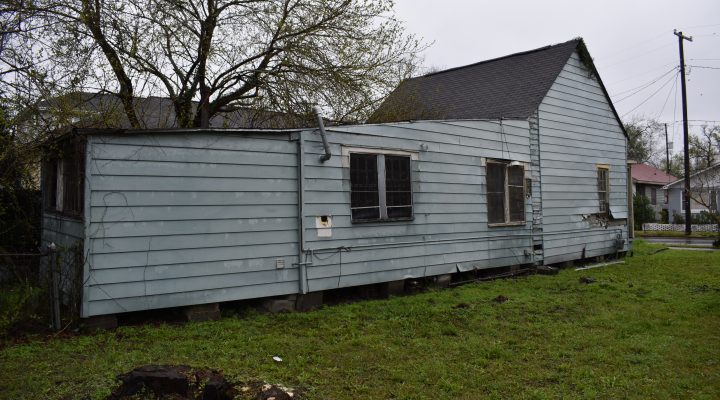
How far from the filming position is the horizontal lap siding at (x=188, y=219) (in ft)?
20.3

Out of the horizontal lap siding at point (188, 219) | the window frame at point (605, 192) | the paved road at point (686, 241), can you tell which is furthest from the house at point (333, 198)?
the paved road at point (686, 241)

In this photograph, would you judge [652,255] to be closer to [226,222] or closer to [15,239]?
[226,222]

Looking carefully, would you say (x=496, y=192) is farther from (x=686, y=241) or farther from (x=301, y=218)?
(x=686, y=241)

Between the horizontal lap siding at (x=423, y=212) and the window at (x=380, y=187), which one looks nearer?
the horizontal lap siding at (x=423, y=212)

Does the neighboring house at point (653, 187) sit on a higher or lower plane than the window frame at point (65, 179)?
higher

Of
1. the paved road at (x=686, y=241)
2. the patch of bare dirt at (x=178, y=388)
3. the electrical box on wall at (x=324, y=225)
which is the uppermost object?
the electrical box on wall at (x=324, y=225)

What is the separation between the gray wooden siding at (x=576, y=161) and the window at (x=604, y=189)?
207mm

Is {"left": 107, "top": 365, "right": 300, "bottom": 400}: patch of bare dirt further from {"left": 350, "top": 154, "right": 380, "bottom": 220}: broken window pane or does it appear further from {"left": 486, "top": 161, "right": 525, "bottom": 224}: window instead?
{"left": 486, "top": 161, "right": 525, "bottom": 224}: window

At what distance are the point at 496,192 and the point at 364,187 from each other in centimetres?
378

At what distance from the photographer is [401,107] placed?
14047 millimetres

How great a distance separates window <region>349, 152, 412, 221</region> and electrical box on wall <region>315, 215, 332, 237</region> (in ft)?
1.76

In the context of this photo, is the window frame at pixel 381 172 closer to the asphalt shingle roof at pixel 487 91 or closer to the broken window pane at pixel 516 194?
the broken window pane at pixel 516 194

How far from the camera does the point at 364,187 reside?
28.1 feet

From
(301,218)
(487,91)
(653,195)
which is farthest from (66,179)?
(653,195)
